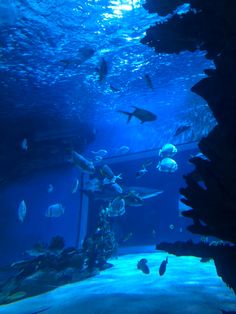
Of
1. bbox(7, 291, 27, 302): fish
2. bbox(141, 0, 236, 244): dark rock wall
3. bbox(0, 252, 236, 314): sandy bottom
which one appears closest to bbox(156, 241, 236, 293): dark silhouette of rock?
bbox(141, 0, 236, 244): dark rock wall

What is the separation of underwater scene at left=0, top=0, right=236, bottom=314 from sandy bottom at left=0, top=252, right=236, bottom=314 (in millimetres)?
36

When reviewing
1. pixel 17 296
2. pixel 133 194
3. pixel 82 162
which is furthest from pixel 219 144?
pixel 133 194

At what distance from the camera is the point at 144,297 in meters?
5.79

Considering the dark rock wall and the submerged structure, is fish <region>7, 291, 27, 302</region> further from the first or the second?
the dark rock wall

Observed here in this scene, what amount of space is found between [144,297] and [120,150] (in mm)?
11169

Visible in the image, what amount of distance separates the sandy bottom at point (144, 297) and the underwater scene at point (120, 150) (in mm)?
36

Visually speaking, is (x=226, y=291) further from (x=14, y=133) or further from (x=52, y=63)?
(x=14, y=133)

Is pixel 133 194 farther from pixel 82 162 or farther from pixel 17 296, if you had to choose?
pixel 17 296

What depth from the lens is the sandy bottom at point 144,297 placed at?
198 inches

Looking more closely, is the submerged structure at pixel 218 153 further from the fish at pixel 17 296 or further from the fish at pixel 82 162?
the fish at pixel 17 296

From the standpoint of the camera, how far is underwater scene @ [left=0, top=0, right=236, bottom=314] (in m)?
4.03

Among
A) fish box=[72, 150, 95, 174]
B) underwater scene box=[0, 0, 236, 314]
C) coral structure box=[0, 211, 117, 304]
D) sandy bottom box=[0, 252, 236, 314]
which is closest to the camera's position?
underwater scene box=[0, 0, 236, 314]

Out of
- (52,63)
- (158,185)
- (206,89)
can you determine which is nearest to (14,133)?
(52,63)

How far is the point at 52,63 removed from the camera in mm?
12938
